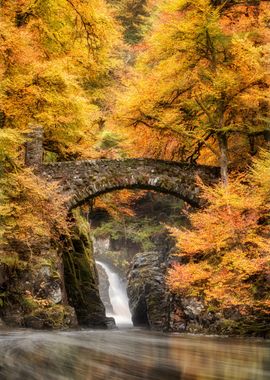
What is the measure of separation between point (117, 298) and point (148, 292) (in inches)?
270

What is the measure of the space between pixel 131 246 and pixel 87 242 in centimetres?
1112

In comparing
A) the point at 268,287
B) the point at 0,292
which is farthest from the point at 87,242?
the point at 268,287

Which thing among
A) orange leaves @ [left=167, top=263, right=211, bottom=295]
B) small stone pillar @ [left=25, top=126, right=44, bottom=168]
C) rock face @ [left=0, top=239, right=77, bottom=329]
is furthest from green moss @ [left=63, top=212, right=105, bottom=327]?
orange leaves @ [left=167, top=263, right=211, bottom=295]

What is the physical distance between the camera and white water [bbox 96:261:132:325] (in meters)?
25.2

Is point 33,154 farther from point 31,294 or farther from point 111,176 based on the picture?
point 31,294

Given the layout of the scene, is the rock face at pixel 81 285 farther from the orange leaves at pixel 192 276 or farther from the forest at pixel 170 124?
the orange leaves at pixel 192 276

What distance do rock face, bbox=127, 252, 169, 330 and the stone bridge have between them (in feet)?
14.7

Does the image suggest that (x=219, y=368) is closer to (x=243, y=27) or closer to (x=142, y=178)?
(x=142, y=178)

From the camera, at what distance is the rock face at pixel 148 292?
19.2 m

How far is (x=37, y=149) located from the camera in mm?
Result: 16656

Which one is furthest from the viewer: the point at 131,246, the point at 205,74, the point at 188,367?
the point at 131,246

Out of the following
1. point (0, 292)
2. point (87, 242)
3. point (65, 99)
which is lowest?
point (0, 292)

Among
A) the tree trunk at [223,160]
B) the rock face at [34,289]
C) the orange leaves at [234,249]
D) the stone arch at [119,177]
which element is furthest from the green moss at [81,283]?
the tree trunk at [223,160]

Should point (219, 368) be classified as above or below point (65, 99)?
below
